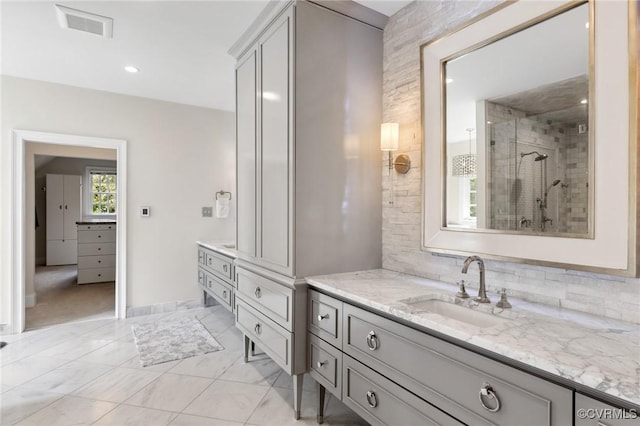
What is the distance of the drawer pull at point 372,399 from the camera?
1.49 m

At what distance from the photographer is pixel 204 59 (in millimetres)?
2916

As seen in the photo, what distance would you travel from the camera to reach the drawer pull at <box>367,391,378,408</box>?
1494mm

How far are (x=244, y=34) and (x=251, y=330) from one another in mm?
2200

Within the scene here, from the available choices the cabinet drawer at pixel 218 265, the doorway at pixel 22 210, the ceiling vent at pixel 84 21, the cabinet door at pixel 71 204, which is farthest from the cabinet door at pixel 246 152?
the cabinet door at pixel 71 204

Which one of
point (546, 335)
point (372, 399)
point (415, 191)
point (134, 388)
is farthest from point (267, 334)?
point (546, 335)

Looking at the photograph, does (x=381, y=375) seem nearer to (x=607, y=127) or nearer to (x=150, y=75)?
(x=607, y=127)

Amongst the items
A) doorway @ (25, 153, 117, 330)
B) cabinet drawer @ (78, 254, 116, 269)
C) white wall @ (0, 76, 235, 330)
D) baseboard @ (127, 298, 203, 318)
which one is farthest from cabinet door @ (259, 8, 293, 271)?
cabinet drawer @ (78, 254, 116, 269)

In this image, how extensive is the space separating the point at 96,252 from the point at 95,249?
0.06 m

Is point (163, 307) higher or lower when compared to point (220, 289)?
lower

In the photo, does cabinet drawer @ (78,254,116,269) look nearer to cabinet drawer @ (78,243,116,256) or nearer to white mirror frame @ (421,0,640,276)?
cabinet drawer @ (78,243,116,256)

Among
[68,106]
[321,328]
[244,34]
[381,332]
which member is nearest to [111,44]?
[244,34]

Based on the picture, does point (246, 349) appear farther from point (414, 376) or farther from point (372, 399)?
point (414, 376)

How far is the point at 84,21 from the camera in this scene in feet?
7.58

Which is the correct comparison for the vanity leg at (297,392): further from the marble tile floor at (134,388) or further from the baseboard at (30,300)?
the baseboard at (30,300)
